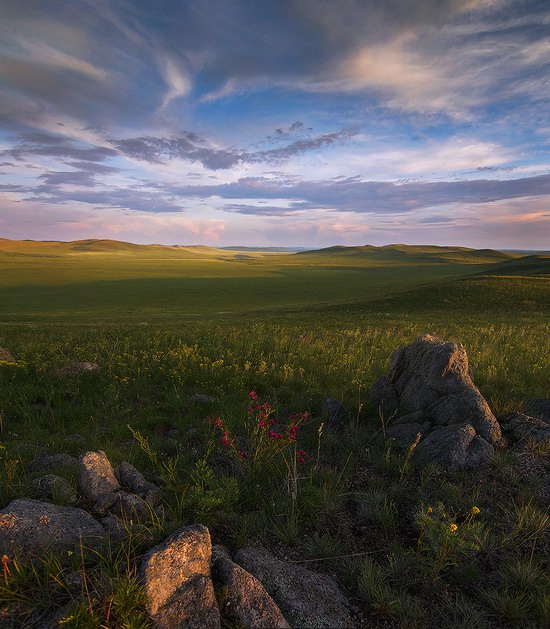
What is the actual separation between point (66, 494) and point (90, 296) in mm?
62975

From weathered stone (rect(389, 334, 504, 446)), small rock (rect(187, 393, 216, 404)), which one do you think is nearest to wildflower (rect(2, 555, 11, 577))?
small rock (rect(187, 393, 216, 404))

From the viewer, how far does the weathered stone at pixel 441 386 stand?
5.20 meters

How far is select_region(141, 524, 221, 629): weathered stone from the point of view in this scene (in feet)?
7.98

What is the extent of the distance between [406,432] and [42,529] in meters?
4.48

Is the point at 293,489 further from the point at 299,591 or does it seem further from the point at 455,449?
the point at 455,449

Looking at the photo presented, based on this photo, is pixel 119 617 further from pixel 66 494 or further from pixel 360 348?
pixel 360 348

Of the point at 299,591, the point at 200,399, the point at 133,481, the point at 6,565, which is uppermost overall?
the point at 6,565

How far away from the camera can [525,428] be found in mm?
5160

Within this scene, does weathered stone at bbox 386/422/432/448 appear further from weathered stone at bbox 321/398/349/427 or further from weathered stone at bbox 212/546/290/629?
weathered stone at bbox 212/546/290/629

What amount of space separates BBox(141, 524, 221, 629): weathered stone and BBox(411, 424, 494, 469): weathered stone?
297 centimetres

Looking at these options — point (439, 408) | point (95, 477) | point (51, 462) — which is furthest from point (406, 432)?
point (51, 462)

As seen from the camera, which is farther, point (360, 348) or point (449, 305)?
point (449, 305)

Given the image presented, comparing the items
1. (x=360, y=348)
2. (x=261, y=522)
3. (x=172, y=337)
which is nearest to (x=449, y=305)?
(x=360, y=348)

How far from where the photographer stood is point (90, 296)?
60000 mm
